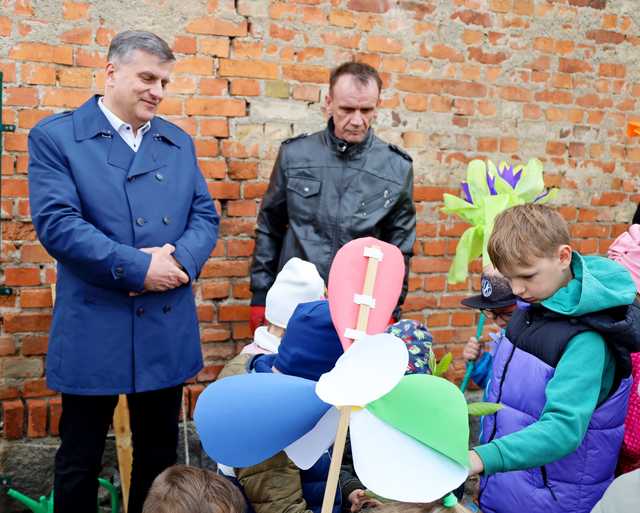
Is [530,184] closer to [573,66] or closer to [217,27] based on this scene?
[217,27]

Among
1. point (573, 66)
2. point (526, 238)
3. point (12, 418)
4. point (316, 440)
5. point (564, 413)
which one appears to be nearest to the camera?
point (316, 440)

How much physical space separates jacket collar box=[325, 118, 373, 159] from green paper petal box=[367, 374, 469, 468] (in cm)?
185

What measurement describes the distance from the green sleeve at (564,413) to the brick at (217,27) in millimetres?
2121

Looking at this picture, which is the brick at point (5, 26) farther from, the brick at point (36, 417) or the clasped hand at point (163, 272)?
the brick at point (36, 417)

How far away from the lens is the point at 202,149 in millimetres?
3391

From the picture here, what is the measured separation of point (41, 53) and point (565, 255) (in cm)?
220

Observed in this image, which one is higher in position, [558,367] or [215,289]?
[558,367]

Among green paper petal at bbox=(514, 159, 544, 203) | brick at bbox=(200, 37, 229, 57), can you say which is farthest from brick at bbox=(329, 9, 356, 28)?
green paper petal at bbox=(514, 159, 544, 203)

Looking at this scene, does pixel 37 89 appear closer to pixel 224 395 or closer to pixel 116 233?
pixel 116 233

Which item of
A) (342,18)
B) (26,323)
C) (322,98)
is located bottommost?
(26,323)

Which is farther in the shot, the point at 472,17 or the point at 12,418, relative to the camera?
the point at 472,17

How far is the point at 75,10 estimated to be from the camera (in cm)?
309

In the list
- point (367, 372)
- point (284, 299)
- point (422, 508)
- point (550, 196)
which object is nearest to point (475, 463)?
point (422, 508)

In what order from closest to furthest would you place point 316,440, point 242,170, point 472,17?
1. point 316,440
2. point 242,170
3. point 472,17
